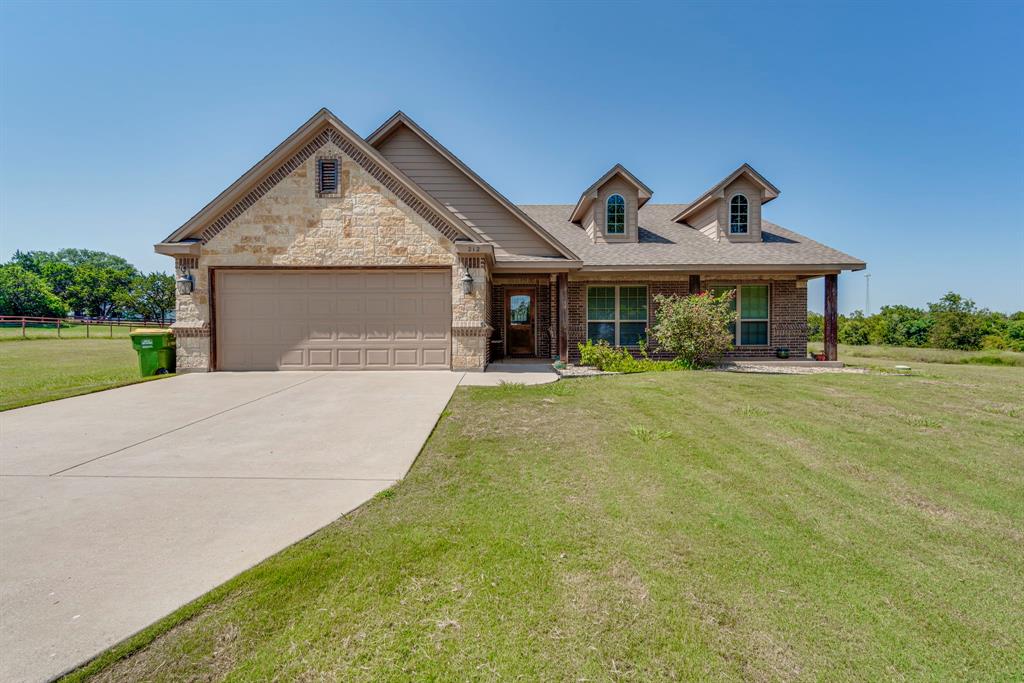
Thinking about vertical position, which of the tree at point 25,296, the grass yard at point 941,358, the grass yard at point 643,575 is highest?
the tree at point 25,296

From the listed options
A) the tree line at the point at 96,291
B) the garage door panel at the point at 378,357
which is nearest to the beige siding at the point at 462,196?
the garage door panel at the point at 378,357

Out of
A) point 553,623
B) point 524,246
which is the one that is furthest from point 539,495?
point 524,246

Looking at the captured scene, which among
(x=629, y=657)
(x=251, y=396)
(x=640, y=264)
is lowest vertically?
(x=629, y=657)

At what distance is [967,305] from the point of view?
69.7 feet

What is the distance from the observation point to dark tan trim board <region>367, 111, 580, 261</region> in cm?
1208

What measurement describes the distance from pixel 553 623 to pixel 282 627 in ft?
4.58

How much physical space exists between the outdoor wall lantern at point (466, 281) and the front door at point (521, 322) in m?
3.54

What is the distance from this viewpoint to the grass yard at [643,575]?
204cm

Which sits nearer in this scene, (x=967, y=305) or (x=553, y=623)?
(x=553, y=623)

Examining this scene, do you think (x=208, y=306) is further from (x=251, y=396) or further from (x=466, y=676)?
(x=466, y=676)

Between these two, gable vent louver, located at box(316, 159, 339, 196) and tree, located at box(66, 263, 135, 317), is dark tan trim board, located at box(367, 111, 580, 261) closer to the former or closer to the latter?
gable vent louver, located at box(316, 159, 339, 196)

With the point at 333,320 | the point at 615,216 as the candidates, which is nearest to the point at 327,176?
the point at 333,320

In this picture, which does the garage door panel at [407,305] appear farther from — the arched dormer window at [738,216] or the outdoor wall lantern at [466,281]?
the arched dormer window at [738,216]

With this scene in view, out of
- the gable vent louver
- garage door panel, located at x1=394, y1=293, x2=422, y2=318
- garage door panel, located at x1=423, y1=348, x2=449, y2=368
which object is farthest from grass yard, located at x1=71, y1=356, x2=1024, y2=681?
the gable vent louver
